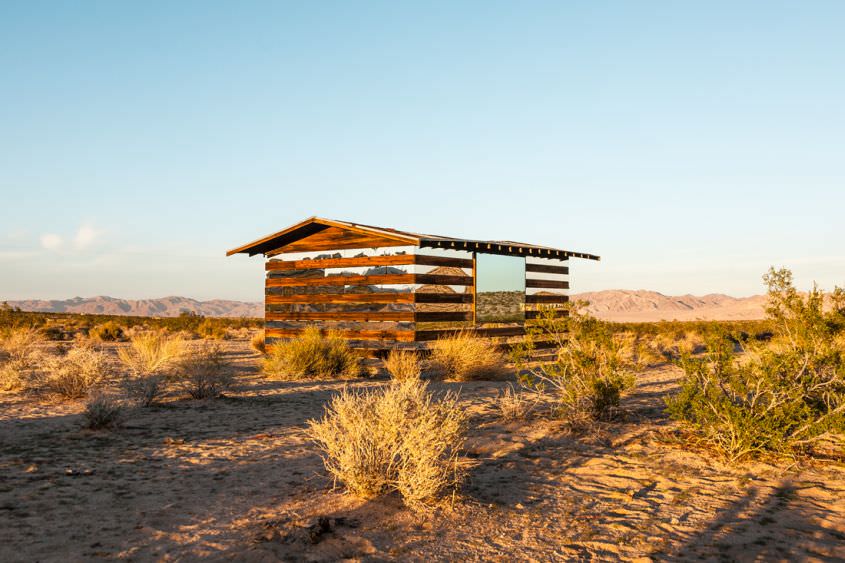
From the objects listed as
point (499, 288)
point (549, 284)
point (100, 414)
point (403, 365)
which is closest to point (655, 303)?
point (549, 284)

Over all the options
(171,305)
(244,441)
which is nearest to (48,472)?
(244,441)

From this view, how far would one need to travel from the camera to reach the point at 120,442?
6.27 m

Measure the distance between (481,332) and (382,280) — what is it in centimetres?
275

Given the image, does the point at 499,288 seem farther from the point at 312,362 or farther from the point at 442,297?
the point at 312,362

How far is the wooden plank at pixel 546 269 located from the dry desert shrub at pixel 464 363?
170 inches

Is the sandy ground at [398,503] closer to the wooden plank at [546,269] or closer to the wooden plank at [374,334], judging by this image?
the wooden plank at [374,334]

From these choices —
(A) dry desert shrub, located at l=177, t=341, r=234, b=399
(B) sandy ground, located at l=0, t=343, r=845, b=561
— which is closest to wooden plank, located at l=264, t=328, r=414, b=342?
(A) dry desert shrub, located at l=177, t=341, r=234, b=399

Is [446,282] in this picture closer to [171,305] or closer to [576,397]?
[576,397]

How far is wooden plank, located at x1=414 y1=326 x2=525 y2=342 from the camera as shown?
1328 centimetres

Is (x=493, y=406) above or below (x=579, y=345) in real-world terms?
below

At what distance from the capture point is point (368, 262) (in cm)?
1419

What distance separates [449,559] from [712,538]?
1767 mm

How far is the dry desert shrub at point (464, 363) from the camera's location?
38.9 ft

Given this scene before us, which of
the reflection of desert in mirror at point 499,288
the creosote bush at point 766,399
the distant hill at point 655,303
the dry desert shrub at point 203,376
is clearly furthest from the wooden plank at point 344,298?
the distant hill at point 655,303
